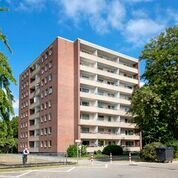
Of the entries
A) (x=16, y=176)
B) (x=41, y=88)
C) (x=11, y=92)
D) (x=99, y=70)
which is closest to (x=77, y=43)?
(x=99, y=70)

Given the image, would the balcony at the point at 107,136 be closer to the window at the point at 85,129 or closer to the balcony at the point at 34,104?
the window at the point at 85,129

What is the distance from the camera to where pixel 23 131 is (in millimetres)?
84062

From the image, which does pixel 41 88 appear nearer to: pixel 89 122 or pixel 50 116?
pixel 50 116

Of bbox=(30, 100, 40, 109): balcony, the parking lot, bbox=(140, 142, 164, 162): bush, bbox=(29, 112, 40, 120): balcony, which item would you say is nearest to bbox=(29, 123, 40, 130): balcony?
bbox=(29, 112, 40, 120): balcony

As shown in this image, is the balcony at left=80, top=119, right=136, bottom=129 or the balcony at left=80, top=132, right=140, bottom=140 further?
the balcony at left=80, top=119, right=136, bottom=129

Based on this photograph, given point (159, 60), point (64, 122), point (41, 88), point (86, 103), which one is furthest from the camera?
point (41, 88)

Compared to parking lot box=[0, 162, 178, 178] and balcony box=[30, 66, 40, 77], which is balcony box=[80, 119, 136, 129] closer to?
balcony box=[30, 66, 40, 77]

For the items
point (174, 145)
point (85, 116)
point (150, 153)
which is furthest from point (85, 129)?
point (150, 153)

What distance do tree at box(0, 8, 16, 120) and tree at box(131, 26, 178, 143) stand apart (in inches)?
585

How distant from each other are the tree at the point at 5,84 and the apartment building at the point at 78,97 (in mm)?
31525

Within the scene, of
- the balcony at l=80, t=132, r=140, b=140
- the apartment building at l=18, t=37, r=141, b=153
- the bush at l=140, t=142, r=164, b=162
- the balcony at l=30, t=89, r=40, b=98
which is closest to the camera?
the bush at l=140, t=142, r=164, b=162

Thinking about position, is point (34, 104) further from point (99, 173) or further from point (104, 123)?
point (99, 173)

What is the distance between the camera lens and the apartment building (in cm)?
6284

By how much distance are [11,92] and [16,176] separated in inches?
403
